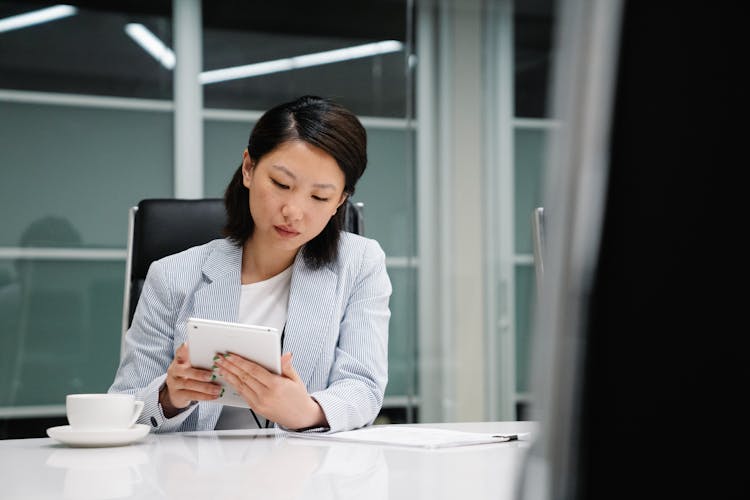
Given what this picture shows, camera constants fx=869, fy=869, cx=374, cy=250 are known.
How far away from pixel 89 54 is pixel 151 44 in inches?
10.7

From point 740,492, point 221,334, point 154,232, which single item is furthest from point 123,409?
point 740,492

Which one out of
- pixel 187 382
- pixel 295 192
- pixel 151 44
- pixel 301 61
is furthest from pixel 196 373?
pixel 301 61

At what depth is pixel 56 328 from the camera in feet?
12.3

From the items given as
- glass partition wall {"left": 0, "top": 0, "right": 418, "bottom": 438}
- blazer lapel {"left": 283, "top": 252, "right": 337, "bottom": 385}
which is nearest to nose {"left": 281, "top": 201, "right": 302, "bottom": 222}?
blazer lapel {"left": 283, "top": 252, "right": 337, "bottom": 385}

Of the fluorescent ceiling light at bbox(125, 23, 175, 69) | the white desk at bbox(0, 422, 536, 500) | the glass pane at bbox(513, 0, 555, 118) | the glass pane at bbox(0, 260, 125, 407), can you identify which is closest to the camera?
the white desk at bbox(0, 422, 536, 500)

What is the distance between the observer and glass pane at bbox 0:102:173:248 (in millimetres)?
3732

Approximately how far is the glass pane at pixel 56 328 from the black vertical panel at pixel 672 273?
3.73 meters

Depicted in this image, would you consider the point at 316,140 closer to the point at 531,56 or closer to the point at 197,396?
the point at 197,396

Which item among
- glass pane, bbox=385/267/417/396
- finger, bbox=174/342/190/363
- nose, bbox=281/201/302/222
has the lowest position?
glass pane, bbox=385/267/417/396

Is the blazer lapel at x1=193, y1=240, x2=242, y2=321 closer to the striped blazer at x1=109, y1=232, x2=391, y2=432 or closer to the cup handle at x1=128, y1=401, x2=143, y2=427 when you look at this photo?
the striped blazer at x1=109, y1=232, x2=391, y2=432

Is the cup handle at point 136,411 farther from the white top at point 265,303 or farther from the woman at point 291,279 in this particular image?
the white top at point 265,303

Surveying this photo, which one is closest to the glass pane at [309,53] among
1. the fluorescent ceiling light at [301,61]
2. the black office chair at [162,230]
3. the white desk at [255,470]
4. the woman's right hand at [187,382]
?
the fluorescent ceiling light at [301,61]

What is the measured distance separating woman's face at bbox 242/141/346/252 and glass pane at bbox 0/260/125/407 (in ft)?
7.36

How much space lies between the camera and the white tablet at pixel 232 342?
4.13 ft
